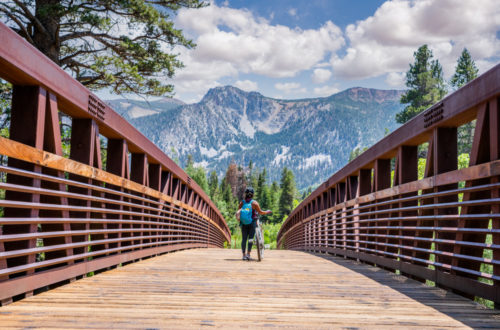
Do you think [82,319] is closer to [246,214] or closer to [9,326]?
[9,326]

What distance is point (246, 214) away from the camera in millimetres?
9055

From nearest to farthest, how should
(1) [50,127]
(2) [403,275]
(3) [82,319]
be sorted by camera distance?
(3) [82,319], (1) [50,127], (2) [403,275]

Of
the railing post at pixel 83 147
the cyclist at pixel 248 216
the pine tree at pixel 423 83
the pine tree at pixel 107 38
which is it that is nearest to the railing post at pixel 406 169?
the cyclist at pixel 248 216

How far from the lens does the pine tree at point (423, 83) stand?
191 feet

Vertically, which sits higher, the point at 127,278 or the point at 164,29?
the point at 164,29

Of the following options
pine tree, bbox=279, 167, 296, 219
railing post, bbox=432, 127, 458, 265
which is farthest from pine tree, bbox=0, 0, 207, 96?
pine tree, bbox=279, 167, 296, 219

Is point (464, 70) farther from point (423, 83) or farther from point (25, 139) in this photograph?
point (25, 139)

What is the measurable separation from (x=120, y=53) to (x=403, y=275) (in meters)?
11.1

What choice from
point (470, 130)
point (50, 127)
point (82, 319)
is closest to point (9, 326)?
point (82, 319)

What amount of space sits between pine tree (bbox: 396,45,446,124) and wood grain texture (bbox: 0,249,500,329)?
56679mm

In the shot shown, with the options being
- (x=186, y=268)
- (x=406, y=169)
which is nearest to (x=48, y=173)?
(x=186, y=268)

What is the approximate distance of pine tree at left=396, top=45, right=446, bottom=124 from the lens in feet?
191

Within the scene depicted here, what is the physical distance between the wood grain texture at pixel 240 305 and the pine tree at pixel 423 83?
56.7 metres

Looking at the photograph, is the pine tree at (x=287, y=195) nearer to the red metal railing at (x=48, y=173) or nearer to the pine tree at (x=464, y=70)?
the pine tree at (x=464, y=70)
